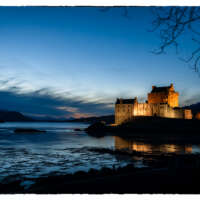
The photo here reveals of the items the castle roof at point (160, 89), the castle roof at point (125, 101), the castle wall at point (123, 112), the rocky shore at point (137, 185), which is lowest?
the rocky shore at point (137, 185)

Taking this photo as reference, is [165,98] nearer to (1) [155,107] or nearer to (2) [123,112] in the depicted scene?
(1) [155,107]

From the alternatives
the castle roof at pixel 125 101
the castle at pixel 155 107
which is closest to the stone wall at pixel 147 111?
the castle at pixel 155 107

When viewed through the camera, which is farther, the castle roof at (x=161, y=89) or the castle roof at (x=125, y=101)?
the castle roof at (x=161, y=89)

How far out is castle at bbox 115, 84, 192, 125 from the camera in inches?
2314

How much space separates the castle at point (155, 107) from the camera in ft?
193

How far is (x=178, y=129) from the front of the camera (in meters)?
49.5

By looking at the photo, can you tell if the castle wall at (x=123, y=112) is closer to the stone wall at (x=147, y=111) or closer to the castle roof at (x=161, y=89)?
the stone wall at (x=147, y=111)

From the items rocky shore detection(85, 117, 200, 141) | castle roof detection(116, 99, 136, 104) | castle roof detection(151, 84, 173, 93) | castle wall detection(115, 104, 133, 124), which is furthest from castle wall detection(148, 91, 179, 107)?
rocky shore detection(85, 117, 200, 141)

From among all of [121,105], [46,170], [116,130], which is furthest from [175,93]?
[46,170]

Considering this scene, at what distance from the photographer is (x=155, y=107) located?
6003 centimetres

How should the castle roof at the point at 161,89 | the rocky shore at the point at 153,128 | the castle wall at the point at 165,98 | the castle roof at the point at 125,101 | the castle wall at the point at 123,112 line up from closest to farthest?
the rocky shore at the point at 153,128, the castle wall at the point at 123,112, the castle wall at the point at 165,98, the castle roof at the point at 125,101, the castle roof at the point at 161,89

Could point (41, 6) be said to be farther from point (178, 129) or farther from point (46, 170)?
point (178, 129)
